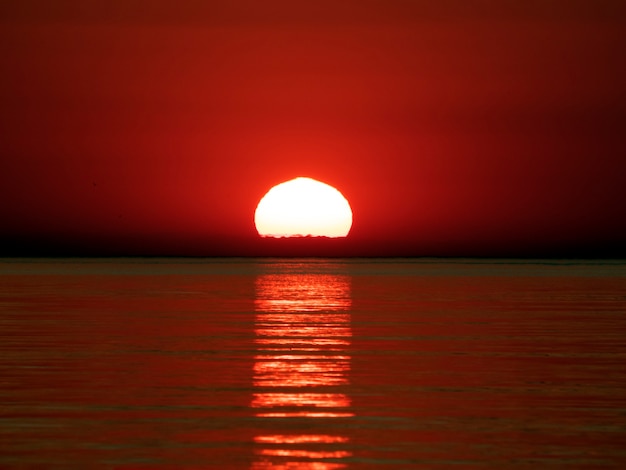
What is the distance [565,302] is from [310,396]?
19.1 metres

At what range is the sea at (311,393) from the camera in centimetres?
741

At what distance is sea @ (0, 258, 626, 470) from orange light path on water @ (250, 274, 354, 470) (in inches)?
1.2

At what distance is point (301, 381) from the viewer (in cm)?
1131

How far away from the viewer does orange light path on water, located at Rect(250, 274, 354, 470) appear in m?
7.38

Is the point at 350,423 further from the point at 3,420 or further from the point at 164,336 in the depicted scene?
the point at 164,336

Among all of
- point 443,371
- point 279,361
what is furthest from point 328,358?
point 443,371

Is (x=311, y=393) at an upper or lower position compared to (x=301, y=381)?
lower

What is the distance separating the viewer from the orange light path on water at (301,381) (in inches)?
290

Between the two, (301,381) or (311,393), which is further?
(301,381)

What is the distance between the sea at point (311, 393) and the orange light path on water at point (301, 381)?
0.10 feet

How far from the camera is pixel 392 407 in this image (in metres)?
9.46

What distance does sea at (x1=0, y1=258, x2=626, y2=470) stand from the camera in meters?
7.41

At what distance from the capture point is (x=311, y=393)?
10.4 m

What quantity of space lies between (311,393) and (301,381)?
90 cm
